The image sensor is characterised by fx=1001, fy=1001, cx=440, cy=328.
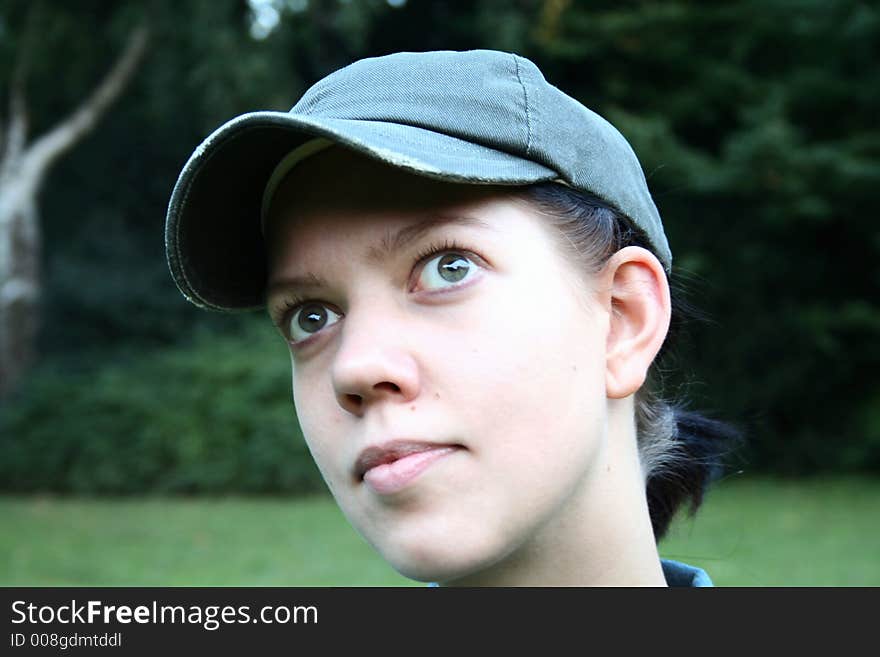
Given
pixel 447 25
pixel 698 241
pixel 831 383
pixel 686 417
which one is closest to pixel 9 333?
pixel 447 25

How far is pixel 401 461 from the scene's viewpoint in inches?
49.6

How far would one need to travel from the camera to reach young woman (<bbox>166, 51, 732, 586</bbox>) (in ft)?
4.14

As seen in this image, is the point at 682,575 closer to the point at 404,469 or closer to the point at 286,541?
the point at 404,469

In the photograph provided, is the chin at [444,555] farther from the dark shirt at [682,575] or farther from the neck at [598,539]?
the dark shirt at [682,575]

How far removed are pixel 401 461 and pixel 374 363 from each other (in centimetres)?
13

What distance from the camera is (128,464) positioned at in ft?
39.8

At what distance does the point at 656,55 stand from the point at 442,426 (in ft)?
41.6

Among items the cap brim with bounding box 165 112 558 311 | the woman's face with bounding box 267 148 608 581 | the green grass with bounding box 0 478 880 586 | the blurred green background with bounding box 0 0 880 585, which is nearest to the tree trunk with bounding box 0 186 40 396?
the blurred green background with bounding box 0 0 880 585

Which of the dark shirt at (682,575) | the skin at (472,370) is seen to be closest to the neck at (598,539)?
the skin at (472,370)

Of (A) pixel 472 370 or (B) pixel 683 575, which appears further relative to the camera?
(B) pixel 683 575

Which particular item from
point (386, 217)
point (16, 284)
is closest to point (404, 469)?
point (386, 217)

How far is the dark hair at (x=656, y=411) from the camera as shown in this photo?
1396 mm

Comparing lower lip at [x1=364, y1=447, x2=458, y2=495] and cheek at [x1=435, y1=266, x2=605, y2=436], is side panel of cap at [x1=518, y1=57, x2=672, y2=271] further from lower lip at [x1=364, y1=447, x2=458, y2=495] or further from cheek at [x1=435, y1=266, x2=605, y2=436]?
lower lip at [x1=364, y1=447, x2=458, y2=495]
